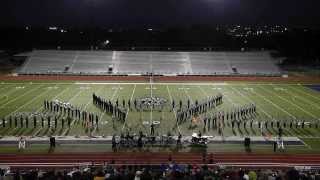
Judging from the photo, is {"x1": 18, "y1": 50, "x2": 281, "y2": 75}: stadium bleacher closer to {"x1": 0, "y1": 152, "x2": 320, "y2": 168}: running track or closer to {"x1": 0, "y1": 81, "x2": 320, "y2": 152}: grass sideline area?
{"x1": 0, "y1": 81, "x2": 320, "y2": 152}: grass sideline area

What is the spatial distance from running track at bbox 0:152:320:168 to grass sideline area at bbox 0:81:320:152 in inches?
72.8

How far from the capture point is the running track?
59.3 feet

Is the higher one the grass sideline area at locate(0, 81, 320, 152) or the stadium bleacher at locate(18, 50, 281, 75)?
the stadium bleacher at locate(18, 50, 281, 75)

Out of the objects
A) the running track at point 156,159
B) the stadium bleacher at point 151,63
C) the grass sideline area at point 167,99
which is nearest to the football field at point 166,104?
the grass sideline area at point 167,99

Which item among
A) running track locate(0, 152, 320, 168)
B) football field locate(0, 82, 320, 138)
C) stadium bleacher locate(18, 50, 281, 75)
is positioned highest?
stadium bleacher locate(18, 50, 281, 75)

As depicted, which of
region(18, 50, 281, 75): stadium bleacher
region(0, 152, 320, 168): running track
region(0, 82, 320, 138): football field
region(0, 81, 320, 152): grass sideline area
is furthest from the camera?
region(18, 50, 281, 75): stadium bleacher

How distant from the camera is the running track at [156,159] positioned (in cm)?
1806

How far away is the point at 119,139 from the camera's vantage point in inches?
853

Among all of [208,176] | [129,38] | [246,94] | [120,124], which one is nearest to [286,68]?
[246,94]

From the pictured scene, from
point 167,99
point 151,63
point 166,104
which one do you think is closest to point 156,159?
point 166,104

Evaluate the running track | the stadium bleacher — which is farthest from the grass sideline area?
the stadium bleacher

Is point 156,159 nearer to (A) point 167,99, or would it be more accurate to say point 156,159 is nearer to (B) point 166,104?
(B) point 166,104

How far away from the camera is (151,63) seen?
2422 inches

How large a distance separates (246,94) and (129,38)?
51297mm
